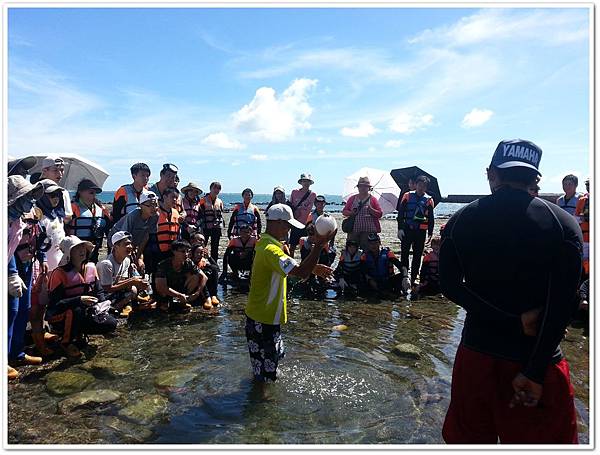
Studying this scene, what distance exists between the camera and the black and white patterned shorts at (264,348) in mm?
4828

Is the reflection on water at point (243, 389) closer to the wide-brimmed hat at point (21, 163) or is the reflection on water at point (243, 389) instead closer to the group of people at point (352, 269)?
the group of people at point (352, 269)

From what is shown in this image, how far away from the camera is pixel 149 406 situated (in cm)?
450

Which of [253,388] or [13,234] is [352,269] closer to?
[253,388]

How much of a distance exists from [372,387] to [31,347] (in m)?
4.53

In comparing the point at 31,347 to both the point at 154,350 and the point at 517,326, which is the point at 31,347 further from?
the point at 517,326

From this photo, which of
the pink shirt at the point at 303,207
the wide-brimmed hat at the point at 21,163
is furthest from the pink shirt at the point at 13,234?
the pink shirt at the point at 303,207

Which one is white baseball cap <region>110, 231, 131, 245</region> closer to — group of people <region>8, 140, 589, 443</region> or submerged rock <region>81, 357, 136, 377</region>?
group of people <region>8, 140, 589, 443</region>

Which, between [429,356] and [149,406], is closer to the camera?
[149,406]

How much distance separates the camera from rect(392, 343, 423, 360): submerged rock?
19.9 feet

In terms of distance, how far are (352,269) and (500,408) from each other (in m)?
7.51

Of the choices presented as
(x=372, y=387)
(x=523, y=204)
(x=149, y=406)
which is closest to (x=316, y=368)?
(x=372, y=387)

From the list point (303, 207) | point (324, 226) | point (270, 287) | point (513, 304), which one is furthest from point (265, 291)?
point (303, 207)

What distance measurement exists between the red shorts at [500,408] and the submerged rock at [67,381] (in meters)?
4.02
